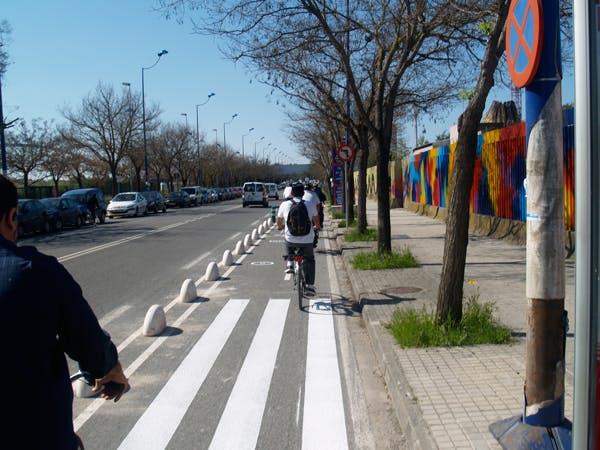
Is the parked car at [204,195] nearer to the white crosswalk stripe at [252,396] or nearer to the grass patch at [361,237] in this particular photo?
the grass patch at [361,237]

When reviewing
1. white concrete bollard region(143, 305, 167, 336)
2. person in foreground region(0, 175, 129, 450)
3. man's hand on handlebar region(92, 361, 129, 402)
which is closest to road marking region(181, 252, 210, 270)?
white concrete bollard region(143, 305, 167, 336)

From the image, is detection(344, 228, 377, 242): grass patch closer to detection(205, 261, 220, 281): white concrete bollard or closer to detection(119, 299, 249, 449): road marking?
detection(205, 261, 220, 281): white concrete bollard

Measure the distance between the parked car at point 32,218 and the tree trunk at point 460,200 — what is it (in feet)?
68.0

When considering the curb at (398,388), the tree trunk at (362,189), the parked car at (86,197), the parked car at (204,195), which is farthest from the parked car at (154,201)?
the curb at (398,388)

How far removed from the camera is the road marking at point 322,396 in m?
4.55

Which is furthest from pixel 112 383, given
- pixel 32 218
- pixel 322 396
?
pixel 32 218

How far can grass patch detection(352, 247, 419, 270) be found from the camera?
12.1 m

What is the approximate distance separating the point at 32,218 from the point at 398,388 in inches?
883

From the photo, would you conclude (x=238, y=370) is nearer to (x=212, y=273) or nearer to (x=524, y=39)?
(x=524, y=39)

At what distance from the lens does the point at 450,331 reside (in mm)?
6535

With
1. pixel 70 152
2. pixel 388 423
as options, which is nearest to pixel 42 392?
pixel 388 423

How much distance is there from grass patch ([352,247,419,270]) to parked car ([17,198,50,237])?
636 inches

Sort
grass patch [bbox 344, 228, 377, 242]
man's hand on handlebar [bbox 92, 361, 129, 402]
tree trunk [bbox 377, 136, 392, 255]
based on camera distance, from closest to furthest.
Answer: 1. man's hand on handlebar [bbox 92, 361, 129, 402]
2. tree trunk [bbox 377, 136, 392, 255]
3. grass patch [bbox 344, 228, 377, 242]

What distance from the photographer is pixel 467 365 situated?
564 cm
